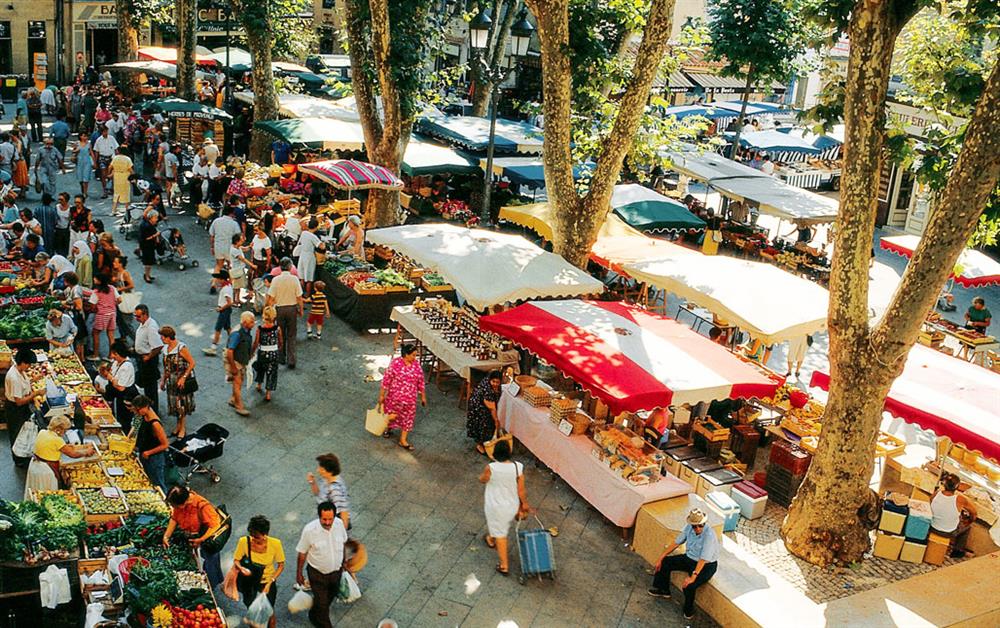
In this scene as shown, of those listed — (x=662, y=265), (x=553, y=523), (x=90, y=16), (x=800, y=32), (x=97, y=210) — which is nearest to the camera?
(x=553, y=523)

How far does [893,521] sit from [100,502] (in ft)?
26.3

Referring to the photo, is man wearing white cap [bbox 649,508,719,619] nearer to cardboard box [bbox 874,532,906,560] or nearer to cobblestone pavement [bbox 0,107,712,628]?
cobblestone pavement [bbox 0,107,712,628]

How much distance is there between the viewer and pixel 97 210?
63.5 feet

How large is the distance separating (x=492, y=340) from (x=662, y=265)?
2928 millimetres

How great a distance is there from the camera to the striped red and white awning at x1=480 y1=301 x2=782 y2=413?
9.96m

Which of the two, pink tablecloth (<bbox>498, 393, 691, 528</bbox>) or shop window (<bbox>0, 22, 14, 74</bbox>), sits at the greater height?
shop window (<bbox>0, 22, 14, 74</bbox>)

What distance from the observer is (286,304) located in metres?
12.6

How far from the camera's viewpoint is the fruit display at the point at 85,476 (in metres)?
8.55

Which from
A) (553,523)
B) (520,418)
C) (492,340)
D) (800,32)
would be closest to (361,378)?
(492,340)

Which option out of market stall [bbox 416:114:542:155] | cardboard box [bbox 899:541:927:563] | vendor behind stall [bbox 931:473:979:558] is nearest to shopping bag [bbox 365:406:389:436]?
cardboard box [bbox 899:541:927:563]

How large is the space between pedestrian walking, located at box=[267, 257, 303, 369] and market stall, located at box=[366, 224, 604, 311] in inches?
69.1

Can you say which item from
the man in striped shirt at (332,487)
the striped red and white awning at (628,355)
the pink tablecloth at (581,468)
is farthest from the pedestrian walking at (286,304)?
the man in striped shirt at (332,487)

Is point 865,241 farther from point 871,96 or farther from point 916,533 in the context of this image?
point 916,533

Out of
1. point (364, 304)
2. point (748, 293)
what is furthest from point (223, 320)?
point (748, 293)
